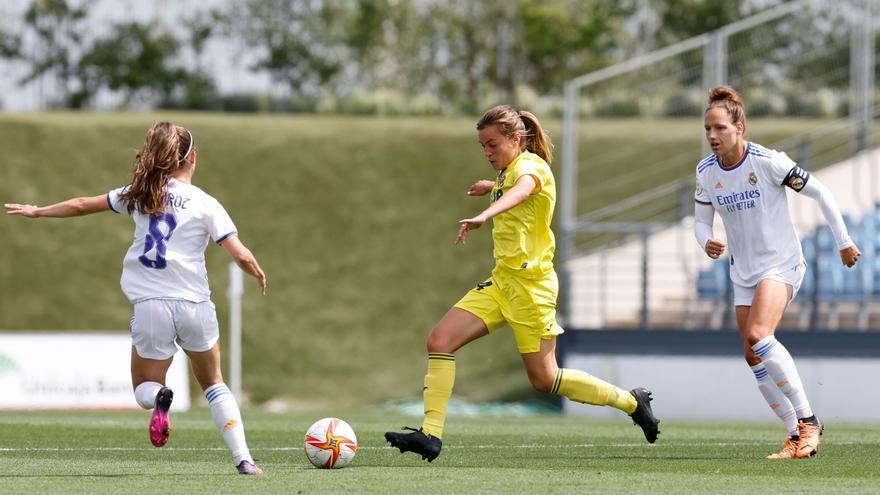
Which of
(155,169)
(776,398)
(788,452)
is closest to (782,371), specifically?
(776,398)

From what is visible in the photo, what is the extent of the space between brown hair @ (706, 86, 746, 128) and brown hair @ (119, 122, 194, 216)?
3128mm

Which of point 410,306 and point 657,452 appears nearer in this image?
point 657,452

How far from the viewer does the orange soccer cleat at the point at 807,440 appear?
8.34 meters

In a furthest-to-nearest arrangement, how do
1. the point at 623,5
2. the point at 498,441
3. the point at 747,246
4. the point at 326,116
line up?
the point at 623,5 → the point at 326,116 → the point at 498,441 → the point at 747,246

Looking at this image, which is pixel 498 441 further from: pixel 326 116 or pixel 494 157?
pixel 326 116

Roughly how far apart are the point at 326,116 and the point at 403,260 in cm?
420

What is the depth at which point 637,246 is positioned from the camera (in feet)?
71.4

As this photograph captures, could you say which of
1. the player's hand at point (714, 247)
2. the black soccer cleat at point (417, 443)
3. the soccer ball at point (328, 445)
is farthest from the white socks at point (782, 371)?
Answer: the soccer ball at point (328, 445)

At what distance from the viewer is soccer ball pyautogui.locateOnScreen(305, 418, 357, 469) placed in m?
7.48

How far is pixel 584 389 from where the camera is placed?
8156mm

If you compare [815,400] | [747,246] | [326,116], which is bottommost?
[815,400]

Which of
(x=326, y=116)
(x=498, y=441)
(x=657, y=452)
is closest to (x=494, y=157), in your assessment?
(x=657, y=452)

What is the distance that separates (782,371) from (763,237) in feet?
2.58

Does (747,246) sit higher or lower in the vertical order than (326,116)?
lower
